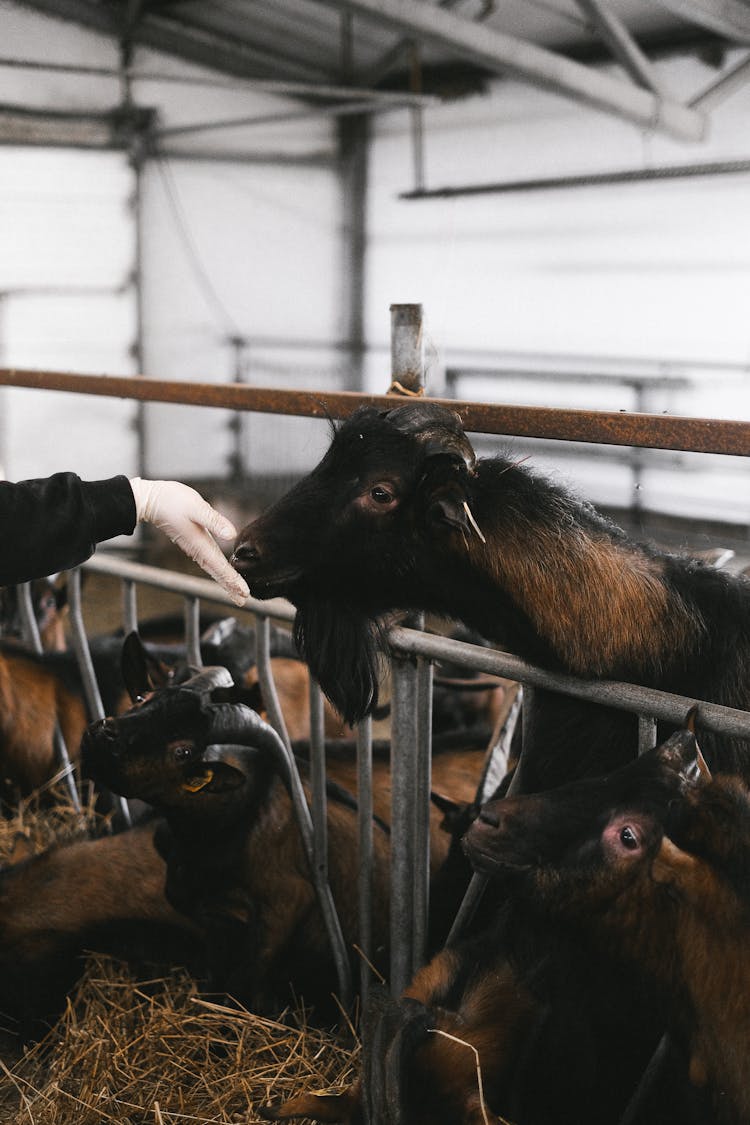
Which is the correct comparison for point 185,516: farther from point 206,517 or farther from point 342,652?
point 342,652

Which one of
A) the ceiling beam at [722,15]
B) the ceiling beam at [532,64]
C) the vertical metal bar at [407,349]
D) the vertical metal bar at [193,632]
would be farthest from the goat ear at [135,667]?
the ceiling beam at [722,15]

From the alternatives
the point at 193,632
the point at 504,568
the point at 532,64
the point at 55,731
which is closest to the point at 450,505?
the point at 504,568

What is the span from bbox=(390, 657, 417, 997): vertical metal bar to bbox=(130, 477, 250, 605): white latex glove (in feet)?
1.46

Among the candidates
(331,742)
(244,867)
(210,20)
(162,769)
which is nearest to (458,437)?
(162,769)

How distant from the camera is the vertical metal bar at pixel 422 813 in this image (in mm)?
2752

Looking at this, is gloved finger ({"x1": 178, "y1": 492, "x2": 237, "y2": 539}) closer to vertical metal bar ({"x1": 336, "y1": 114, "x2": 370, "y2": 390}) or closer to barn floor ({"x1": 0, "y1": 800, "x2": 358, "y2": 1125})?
barn floor ({"x1": 0, "y1": 800, "x2": 358, "y2": 1125})

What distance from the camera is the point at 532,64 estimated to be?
9289 millimetres

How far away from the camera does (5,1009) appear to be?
3.35m

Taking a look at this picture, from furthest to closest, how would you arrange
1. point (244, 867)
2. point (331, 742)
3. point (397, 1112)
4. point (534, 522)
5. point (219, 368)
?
point (219, 368)
point (331, 742)
point (244, 867)
point (534, 522)
point (397, 1112)

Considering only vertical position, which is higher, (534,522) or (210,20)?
(210,20)

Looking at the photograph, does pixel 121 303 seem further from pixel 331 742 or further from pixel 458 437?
pixel 458 437

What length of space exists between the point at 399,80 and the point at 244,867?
11.4m

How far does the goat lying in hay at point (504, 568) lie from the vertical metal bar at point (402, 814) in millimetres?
323

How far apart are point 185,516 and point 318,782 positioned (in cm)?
87
